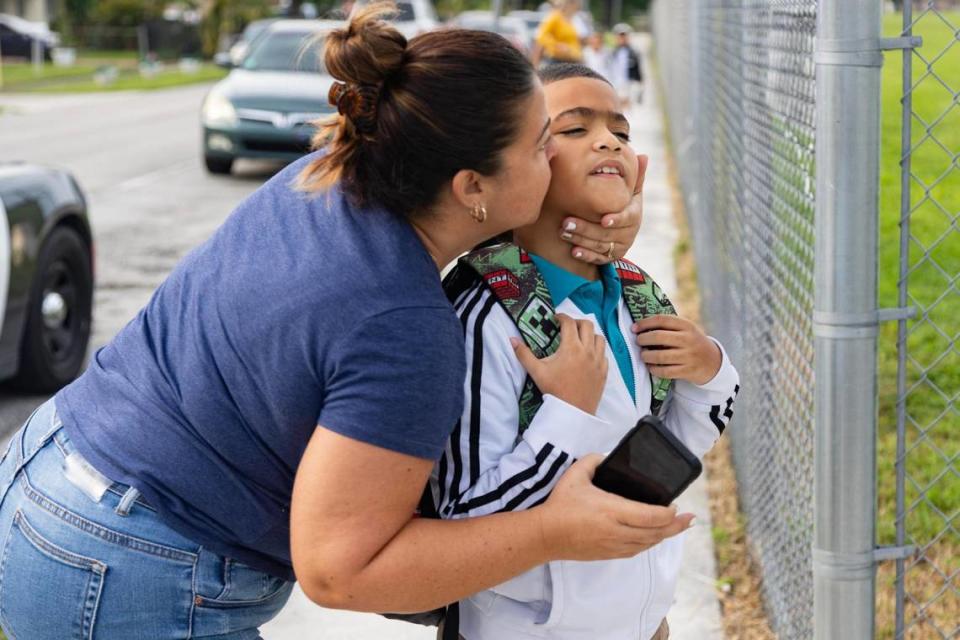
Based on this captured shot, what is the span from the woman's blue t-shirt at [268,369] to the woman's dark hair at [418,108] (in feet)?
0.18

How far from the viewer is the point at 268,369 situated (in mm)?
1869

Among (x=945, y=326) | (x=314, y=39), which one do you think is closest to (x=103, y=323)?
(x=945, y=326)

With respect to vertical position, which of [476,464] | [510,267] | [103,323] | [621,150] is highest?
[621,150]

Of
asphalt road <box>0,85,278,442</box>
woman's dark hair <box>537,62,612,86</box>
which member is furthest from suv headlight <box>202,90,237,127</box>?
woman's dark hair <box>537,62,612,86</box>

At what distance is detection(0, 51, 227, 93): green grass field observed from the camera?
32.8 meters

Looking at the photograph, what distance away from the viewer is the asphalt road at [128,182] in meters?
8.74

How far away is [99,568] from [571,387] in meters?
0.77

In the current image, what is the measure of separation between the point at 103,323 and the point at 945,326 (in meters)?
4.83

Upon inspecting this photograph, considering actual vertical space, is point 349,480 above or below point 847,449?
above

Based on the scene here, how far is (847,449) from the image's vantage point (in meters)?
2.46

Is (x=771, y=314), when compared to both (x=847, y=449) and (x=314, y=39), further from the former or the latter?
(x=314, y=39)

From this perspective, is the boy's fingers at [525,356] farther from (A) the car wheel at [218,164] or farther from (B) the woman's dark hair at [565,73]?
(A) the car wheel at [218,164]

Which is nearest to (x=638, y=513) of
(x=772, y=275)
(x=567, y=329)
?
(x=567, y=329)

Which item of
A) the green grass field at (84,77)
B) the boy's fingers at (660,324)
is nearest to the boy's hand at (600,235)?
the boy's fingers at (660,324)
